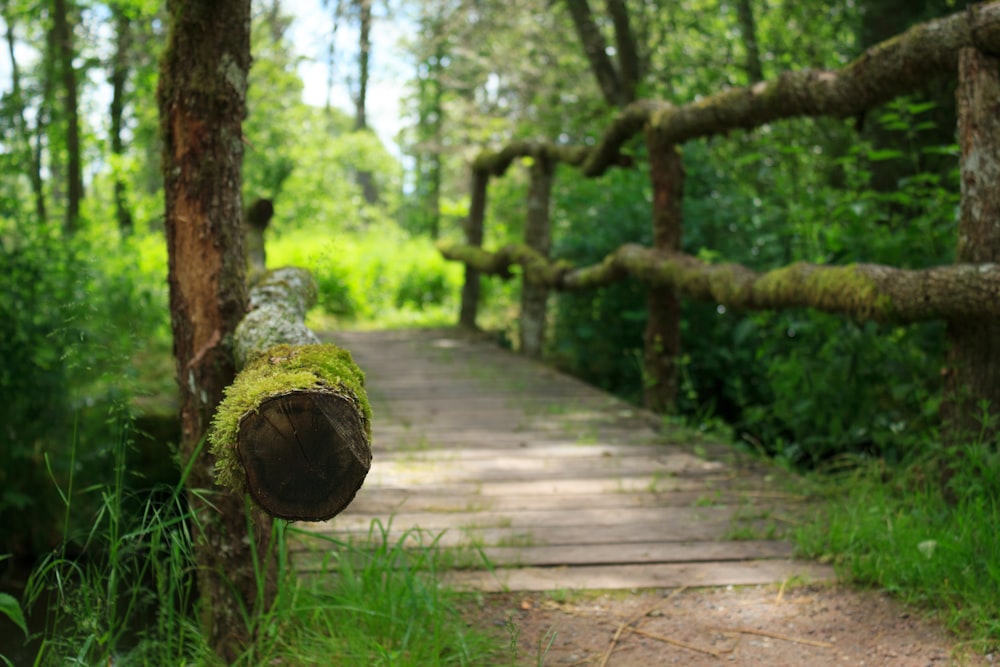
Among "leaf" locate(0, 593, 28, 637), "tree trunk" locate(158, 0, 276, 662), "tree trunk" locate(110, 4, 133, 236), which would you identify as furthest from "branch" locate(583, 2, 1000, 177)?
"tree trunk" locate(110, 4, 133, 236)

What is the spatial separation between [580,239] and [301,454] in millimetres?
6549

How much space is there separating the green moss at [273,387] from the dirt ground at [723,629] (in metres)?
0.93

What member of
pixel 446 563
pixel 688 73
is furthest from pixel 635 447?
pixel 688 73

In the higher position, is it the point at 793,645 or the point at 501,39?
the point at 501,39

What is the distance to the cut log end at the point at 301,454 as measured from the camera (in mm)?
1637

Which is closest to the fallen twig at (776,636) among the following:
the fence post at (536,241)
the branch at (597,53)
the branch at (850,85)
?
the branch at (850,85)

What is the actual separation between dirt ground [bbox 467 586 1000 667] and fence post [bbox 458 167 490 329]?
6716mm

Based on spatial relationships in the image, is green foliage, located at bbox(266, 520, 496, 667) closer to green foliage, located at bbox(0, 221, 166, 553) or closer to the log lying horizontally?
the log lying horizontally

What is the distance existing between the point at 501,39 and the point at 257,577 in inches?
452

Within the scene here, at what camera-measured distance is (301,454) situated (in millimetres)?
1640

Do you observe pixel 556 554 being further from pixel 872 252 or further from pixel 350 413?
pixel 872 252

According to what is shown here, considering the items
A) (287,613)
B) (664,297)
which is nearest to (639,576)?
(287,613)

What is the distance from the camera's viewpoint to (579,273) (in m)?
6.91

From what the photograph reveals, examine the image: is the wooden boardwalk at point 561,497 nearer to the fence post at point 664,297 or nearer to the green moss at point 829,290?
the fence post at point 664,297
